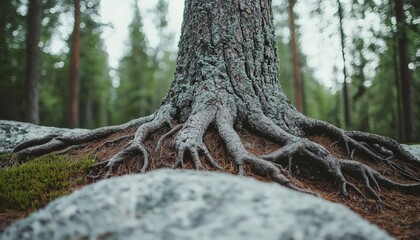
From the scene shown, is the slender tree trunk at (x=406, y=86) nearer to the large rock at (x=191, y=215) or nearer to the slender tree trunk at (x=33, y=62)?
the large rock at (x=191, y=215)

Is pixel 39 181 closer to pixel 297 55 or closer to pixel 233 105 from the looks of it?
pixel 233 105

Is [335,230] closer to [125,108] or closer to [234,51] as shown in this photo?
[234,51]

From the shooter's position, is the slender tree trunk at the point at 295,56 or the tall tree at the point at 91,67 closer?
the tall tree at the point at 91,67

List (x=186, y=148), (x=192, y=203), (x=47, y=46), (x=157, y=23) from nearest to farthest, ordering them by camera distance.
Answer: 1. (x=192, y=203)
2. (x=186, y=148)
3. (x=47, y=46)
4. (x=157, y=23)

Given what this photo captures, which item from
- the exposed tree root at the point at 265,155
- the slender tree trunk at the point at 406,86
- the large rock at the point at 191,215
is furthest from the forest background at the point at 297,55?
the large rock at the point at 191,215

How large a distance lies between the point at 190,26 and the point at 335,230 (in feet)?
10.2

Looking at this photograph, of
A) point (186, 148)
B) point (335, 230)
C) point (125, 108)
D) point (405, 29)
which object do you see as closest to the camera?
point (335, 230)

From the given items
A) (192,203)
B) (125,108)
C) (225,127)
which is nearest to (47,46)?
(125,108)

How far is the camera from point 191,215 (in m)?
1.40

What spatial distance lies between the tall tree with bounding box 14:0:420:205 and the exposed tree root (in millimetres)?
12

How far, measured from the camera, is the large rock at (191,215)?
51.1 inches

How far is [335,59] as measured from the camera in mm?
14383

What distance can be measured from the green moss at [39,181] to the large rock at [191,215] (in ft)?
3.76

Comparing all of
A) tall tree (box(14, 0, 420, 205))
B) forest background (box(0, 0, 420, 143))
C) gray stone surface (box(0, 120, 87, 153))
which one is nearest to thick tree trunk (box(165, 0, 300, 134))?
tall tree (box(14, 0, 420, 205))
